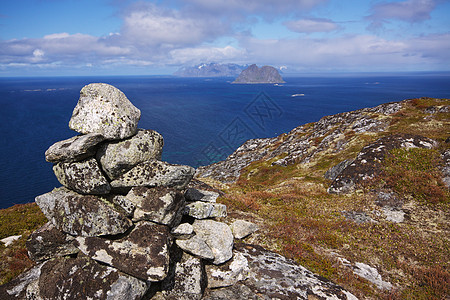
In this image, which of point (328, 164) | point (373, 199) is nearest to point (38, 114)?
point (328, 164)

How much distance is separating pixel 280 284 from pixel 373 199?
1885 centimetres

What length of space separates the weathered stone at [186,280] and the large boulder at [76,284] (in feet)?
4.04

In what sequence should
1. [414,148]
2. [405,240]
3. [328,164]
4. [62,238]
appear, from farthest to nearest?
1. [328,164]
2. [414,148]
3. [405,240]
4. [62,238]

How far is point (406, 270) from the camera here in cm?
1501

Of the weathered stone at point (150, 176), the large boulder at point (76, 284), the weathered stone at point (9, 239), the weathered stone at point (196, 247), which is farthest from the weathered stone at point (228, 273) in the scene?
the weathered stone at point (9, 239)

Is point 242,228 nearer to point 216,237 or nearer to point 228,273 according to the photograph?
point 216,237

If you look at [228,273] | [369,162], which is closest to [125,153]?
[228,273]

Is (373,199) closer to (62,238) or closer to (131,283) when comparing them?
(131,283)

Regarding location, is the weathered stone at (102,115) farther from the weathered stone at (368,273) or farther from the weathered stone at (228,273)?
the weathered stone at (368,273)

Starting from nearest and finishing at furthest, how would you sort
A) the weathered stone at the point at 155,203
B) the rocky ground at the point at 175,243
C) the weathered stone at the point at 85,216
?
the rocky ground at the point at 175,243, the weathered stone at the point at 85,216, the weathered stone at the point at 155,203

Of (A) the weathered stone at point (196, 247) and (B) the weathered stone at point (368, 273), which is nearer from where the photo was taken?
(A) the weathered stone at point (196, 247)

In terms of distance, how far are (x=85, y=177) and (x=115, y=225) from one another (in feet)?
8.80

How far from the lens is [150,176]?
12.2 m

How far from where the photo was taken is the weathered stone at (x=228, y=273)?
39.4 ft
